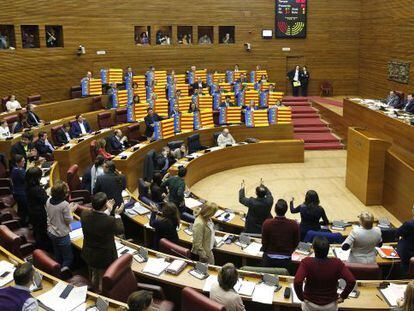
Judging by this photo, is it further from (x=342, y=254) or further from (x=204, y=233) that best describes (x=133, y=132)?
(x=342, y=254)

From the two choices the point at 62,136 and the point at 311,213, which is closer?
the point at 311,213

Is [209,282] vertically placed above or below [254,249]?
above

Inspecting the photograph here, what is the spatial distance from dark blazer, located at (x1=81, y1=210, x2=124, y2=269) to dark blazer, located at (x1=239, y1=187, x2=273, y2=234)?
1.90 meters

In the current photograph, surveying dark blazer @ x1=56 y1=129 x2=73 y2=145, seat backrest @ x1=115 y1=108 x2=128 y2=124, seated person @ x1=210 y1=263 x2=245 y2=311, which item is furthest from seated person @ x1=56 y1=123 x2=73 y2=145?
seated person @ x1=210 y1=263 x2=245 y2=311

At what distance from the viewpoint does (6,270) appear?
454cm

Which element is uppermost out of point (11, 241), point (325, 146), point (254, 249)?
point (11, 241)

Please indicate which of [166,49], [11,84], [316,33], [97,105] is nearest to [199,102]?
[97,105]

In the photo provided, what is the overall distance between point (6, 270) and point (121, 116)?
28.4 ft

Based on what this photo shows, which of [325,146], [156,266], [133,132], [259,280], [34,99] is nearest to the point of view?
[259,280]

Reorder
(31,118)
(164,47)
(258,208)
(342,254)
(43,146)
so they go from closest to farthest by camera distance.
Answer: (342,254)
(258,208)
(43,146)
(31,118)
(164,47)

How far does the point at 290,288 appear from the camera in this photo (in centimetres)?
438

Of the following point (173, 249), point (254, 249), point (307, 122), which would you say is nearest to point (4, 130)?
point (173, 249)

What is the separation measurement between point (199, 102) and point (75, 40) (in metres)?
4.64

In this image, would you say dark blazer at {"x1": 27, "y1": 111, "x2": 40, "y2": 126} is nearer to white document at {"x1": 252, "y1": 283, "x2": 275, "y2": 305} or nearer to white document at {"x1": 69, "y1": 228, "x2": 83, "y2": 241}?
white document at {"x1": 69, "y1": 228, "x2": 83, "y2": 241}
